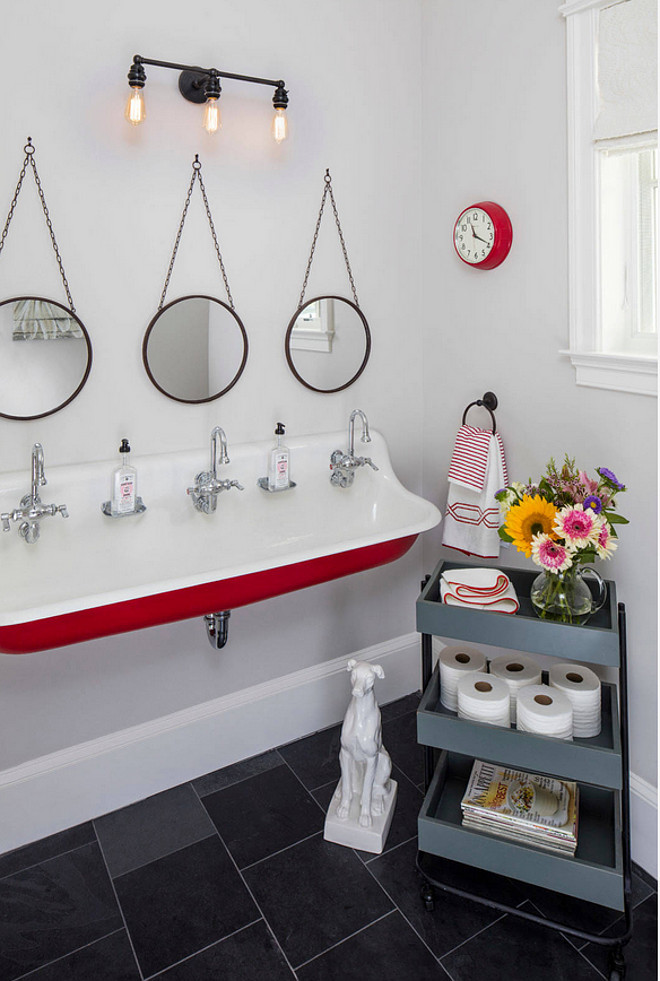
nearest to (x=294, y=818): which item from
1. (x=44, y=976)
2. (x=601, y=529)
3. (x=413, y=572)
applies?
(x=44, y=976)

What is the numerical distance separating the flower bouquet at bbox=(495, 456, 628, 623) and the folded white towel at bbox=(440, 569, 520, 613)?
70 mm

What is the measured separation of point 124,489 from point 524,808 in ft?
4.43

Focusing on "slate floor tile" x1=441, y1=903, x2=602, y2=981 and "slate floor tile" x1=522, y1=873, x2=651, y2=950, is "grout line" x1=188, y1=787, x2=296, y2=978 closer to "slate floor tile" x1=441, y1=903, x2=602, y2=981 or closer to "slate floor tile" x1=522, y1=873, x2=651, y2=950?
"slate floor tile" x1=441, y1=903, x2=602, y2=981

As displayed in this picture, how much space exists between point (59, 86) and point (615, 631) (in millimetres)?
1960

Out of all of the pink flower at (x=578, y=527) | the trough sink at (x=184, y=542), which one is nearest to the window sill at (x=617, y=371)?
the pink flower at (x=578, y=527)

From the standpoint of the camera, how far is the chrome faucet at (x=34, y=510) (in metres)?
1.87

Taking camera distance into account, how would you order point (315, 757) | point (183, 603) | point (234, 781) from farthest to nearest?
point (315, 757), point (234, 781), point (183, 603)

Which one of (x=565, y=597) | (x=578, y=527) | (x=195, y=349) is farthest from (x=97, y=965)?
(x=195, y=349)

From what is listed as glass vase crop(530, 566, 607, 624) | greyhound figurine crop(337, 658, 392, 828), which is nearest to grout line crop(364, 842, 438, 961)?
greyhound figurine crop(337, 658, 392, 828)

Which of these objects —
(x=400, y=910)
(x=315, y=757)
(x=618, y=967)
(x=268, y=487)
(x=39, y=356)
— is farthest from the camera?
(x=315, y=757)

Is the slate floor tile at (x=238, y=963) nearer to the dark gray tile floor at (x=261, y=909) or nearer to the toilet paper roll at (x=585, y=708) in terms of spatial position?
the dark gray tile floor at (x=261, y=909)

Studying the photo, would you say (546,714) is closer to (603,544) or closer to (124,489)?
(603,544)

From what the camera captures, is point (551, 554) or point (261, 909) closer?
point (551, 554)

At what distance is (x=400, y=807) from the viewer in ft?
7.32
